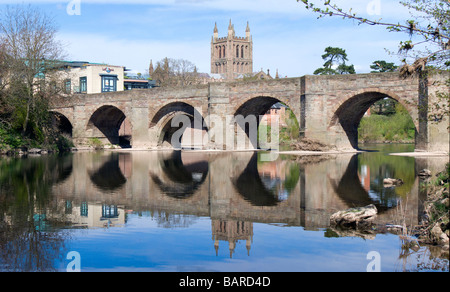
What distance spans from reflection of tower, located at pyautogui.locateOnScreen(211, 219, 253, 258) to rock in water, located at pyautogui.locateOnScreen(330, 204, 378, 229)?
1.67 metres

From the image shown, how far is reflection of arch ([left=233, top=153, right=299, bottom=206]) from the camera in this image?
42.2ft

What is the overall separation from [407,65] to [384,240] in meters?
3.05

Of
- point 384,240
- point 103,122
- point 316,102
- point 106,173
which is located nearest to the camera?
point 384,240

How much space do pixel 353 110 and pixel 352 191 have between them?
57.4ft

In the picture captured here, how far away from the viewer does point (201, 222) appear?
10.5m

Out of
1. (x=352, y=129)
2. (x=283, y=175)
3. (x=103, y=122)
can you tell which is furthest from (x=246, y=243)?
(x=103, y=122)

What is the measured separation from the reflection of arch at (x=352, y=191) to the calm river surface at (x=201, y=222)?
31 mm

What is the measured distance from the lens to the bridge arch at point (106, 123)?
4209 centimetres

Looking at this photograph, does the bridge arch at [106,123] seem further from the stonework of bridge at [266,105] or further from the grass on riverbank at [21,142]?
the grass on riverbank at [21,142]

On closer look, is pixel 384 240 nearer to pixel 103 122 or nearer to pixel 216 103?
pixel 216 103

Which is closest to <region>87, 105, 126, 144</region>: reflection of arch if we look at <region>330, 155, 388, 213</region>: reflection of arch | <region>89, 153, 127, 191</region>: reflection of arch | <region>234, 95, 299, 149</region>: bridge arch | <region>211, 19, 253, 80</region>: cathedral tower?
<region>234, 95, 299, 149</region>: bridge arch

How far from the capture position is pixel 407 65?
30.0ft

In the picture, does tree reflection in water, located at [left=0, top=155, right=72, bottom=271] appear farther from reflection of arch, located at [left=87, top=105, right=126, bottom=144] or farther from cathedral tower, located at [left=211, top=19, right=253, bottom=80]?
cathedral tower, located at [left=211, top=19, right=253, bottom=80]

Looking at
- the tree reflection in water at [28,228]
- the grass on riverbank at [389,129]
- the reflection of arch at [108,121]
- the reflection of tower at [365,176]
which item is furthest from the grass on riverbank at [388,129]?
the tree reflection in water at [28,228]
